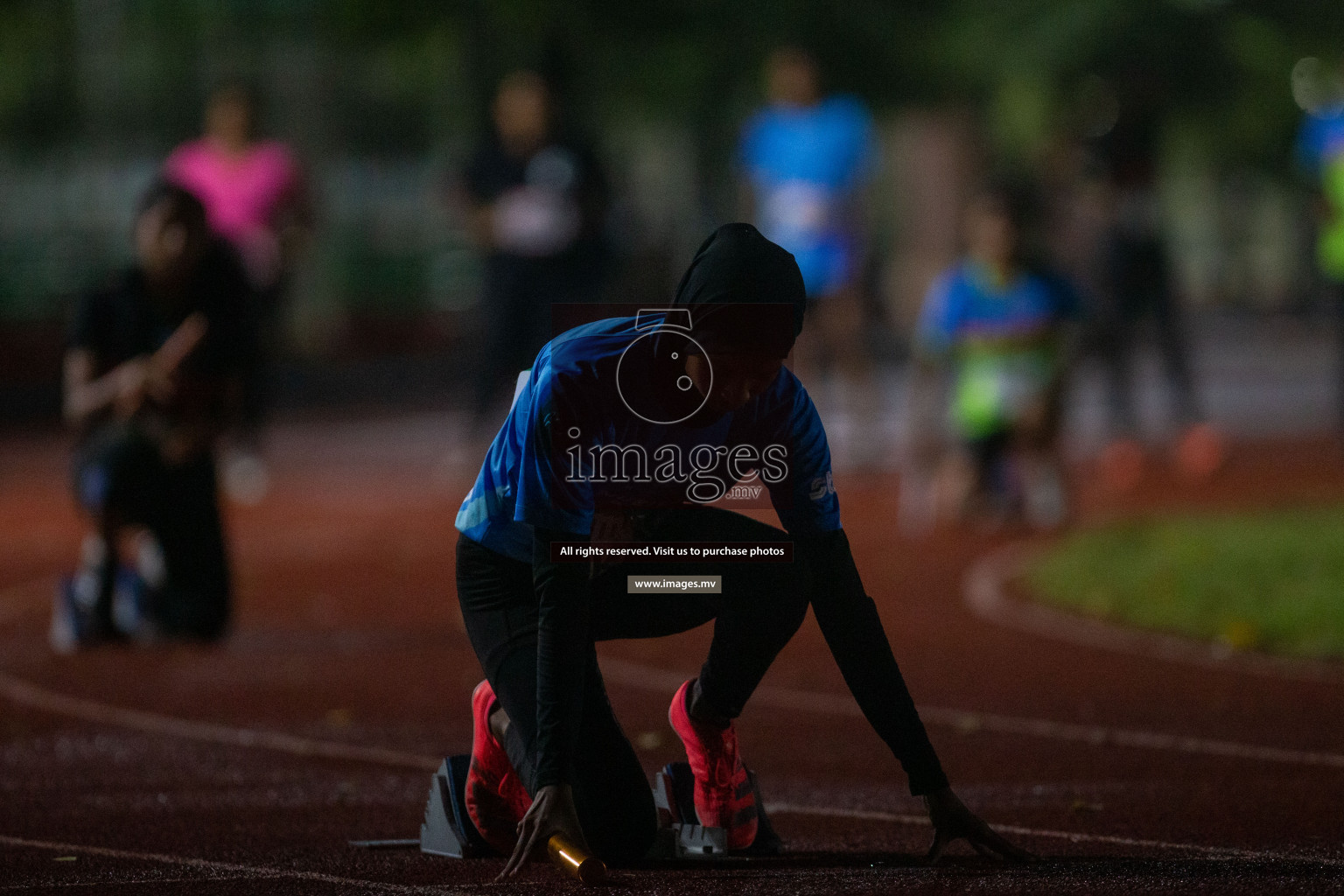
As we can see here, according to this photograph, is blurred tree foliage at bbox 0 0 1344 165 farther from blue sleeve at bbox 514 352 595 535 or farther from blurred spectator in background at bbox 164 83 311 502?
blue sleeve at bbox 514 352 595 535

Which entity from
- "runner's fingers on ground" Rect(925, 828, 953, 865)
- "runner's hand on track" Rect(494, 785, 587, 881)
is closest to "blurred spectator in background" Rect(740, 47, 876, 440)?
"runner's fingers on ground" Rect(925, 828, 953, 865)

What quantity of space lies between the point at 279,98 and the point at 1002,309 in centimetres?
1667

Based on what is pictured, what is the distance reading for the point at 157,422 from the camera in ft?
26.0

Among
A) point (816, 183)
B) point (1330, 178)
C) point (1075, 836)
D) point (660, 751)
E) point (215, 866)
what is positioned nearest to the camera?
point (215, 866)

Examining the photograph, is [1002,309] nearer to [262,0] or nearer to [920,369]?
[920,369]

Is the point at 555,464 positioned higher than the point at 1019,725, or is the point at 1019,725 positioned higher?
the point at 555,464

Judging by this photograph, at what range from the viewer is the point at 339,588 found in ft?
31.7

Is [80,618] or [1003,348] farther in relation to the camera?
[1003,348]

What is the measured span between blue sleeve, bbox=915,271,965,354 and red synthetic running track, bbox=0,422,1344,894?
1.24 meters

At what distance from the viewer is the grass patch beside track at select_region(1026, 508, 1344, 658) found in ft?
26.1

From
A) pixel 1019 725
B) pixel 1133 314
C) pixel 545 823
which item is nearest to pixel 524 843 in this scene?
pixel 545 823

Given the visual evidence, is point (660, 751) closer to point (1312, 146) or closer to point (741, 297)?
point (741, 297)

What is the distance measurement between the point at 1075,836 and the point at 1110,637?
3.31 meters

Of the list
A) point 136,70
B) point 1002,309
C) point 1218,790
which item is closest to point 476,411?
point 1002,309
